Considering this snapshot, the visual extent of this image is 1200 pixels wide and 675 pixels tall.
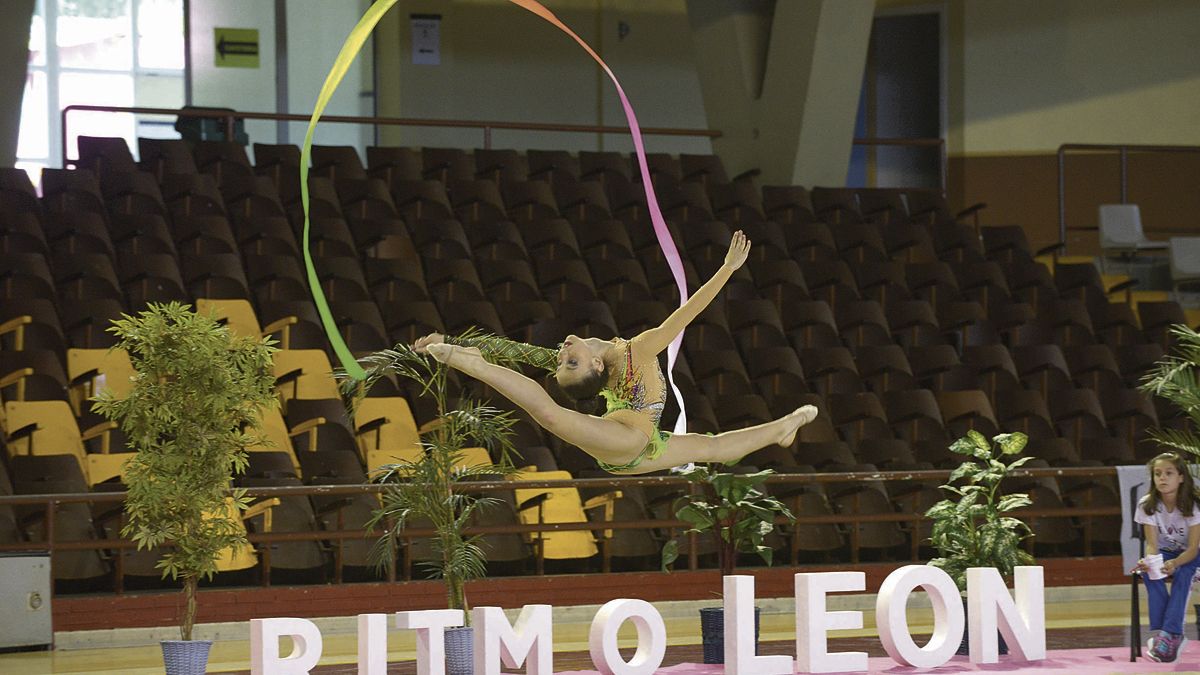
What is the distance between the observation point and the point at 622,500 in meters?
10.3

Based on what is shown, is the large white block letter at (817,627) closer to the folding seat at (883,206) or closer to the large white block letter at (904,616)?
the large white block letter at (904,616)

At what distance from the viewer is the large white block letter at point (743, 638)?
7.55m

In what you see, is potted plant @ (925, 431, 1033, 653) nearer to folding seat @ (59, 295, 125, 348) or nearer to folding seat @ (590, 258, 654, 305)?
folding seat @ (590, 258, 654, 305)

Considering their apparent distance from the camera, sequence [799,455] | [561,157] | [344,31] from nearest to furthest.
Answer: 1. [799,455]
2. [561,157]
3. [344,31]

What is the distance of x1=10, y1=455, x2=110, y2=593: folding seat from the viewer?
914 cm

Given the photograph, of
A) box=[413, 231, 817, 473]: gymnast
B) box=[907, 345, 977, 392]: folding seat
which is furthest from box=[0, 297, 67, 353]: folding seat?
box=[907, 345, 977, 392]: folding seat

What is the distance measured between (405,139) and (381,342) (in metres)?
6.18

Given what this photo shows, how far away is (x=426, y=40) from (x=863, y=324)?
21.1ft

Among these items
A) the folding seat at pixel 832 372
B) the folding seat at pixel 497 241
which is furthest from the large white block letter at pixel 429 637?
the folding seat at pixel 497 241

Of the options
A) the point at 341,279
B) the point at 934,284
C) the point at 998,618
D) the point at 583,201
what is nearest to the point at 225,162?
the point at 341,279

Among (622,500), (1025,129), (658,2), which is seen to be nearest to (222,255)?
(622,500)

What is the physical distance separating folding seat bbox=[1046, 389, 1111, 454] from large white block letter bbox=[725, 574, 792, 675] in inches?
210

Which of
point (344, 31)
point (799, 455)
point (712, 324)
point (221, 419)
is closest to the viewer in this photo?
point (221, 419)

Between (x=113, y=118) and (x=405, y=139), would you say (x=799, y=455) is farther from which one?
(x=113, y=118)
